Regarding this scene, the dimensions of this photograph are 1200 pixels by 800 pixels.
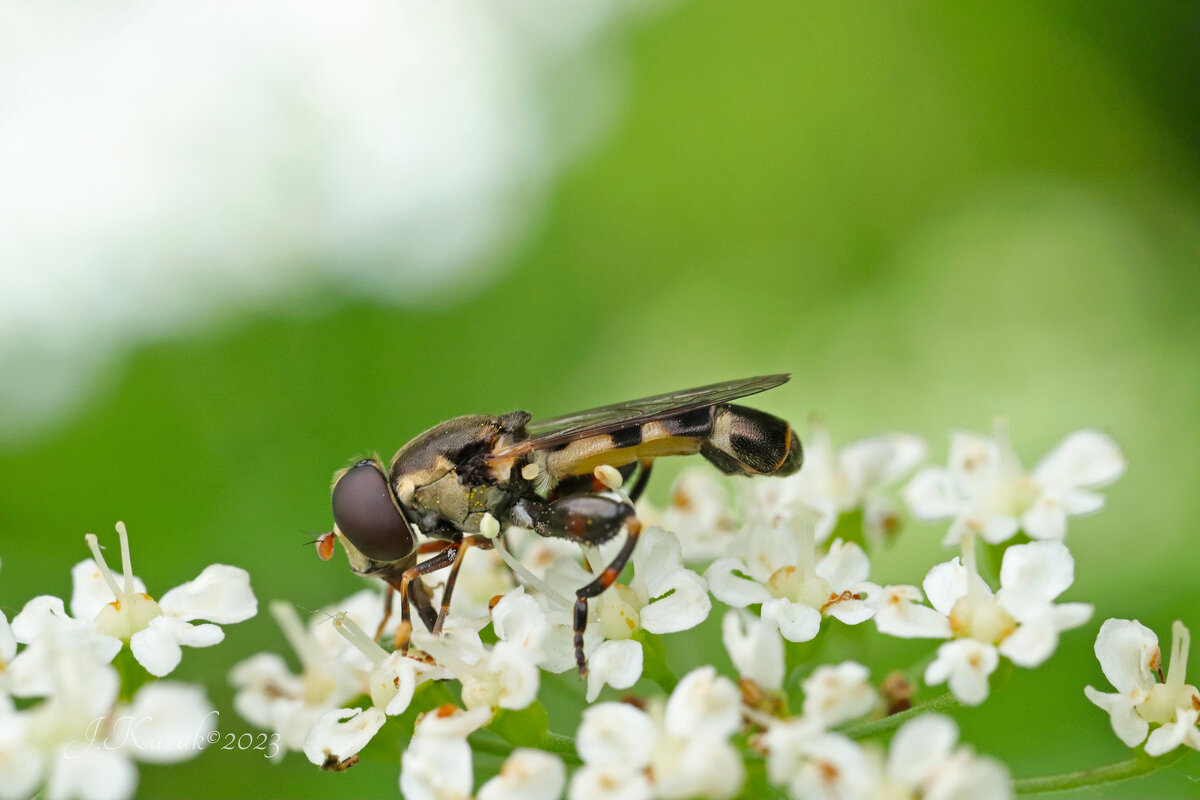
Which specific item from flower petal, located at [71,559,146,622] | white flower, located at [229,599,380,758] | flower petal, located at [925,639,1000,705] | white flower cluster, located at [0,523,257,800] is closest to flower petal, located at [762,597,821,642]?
flower petal, located at [925,639,1000,705]

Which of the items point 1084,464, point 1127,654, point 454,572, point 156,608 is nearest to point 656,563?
point 454,572

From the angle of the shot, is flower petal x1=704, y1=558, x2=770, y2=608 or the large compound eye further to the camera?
the large compound eye

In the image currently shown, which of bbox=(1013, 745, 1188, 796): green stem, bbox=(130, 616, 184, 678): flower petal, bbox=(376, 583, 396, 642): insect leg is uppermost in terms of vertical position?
bbox=(376, 583, 396, 642): insect leg

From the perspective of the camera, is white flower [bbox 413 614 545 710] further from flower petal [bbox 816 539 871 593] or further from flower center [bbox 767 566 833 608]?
flower petal [bbox 816 539 871 593]

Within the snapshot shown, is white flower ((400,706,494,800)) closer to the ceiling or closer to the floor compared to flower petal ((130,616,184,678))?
closer to the floor

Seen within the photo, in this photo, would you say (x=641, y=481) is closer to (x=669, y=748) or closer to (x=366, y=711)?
(x=366, y=711)

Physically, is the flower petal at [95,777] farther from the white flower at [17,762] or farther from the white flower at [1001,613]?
the white flower at [1001,613]

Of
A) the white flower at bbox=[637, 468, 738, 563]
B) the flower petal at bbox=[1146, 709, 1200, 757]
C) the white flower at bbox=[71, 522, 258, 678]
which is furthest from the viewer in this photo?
the white flower at bbox=[637, 468, 738, 563]
